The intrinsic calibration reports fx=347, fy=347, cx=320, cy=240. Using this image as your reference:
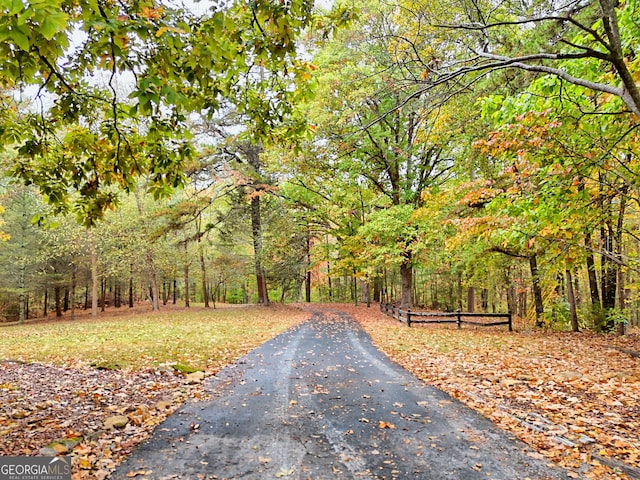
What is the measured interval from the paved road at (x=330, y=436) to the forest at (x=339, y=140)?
9.77ft

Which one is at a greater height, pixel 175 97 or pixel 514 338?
pixel 175 97

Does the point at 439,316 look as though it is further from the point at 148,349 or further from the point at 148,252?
the point at 148,252

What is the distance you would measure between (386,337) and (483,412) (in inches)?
270

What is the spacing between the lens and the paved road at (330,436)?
3355mm

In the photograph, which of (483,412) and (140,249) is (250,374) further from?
(140,249)

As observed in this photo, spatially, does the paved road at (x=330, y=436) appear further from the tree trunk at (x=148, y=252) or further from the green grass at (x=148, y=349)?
the tree trunk at (x=148, y=252)

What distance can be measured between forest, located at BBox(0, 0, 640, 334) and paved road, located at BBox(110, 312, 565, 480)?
2977 millimetres

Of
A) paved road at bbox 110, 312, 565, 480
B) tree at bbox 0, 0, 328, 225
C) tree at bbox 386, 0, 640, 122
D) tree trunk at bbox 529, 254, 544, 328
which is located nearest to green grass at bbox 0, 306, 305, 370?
paved road at bbox 110, 312, 565, 480

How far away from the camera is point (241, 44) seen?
12.0 ft

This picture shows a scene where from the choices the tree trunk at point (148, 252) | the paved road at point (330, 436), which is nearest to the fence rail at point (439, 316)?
the paved road at point (330, 436)

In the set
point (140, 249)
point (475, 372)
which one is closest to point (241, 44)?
point (475, 372)

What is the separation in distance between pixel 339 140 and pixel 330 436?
10.7 m

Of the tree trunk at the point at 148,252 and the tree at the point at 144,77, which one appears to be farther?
the tree trunk at the point at 148,252

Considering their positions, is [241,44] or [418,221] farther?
[418,221]
